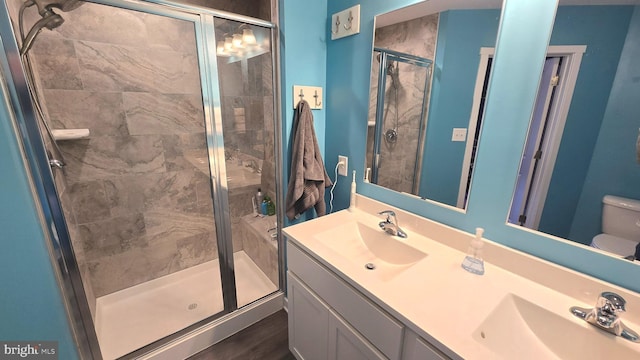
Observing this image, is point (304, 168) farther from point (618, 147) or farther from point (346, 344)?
point (618, 147)

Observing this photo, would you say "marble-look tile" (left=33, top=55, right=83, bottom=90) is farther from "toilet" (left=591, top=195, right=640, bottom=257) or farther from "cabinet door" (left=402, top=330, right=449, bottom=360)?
"toilet" (left=591, top=195, right=640, bottom=257)

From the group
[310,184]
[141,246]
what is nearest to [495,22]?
[310,184]

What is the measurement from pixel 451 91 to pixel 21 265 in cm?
180

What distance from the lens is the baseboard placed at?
1.46 m

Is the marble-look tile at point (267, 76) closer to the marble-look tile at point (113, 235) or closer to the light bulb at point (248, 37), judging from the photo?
the light bulb at point (248, 37)

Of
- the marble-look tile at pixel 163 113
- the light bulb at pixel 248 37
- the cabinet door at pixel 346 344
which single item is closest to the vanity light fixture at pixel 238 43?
the light bulb at pixel 248 37

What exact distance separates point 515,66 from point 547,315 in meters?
0.81

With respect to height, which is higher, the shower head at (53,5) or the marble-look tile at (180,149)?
the shower head at (53,5)

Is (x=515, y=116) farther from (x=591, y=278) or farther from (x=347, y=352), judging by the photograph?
(x=347, y=352)

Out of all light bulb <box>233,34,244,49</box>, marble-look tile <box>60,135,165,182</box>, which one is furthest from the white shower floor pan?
light bulb <box>233,34,244,49</box>

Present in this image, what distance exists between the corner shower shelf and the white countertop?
5.34 ft

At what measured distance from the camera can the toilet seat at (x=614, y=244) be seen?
740 millimetres

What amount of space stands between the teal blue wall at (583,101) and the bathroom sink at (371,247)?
1.58ft

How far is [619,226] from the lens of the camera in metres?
0.75
